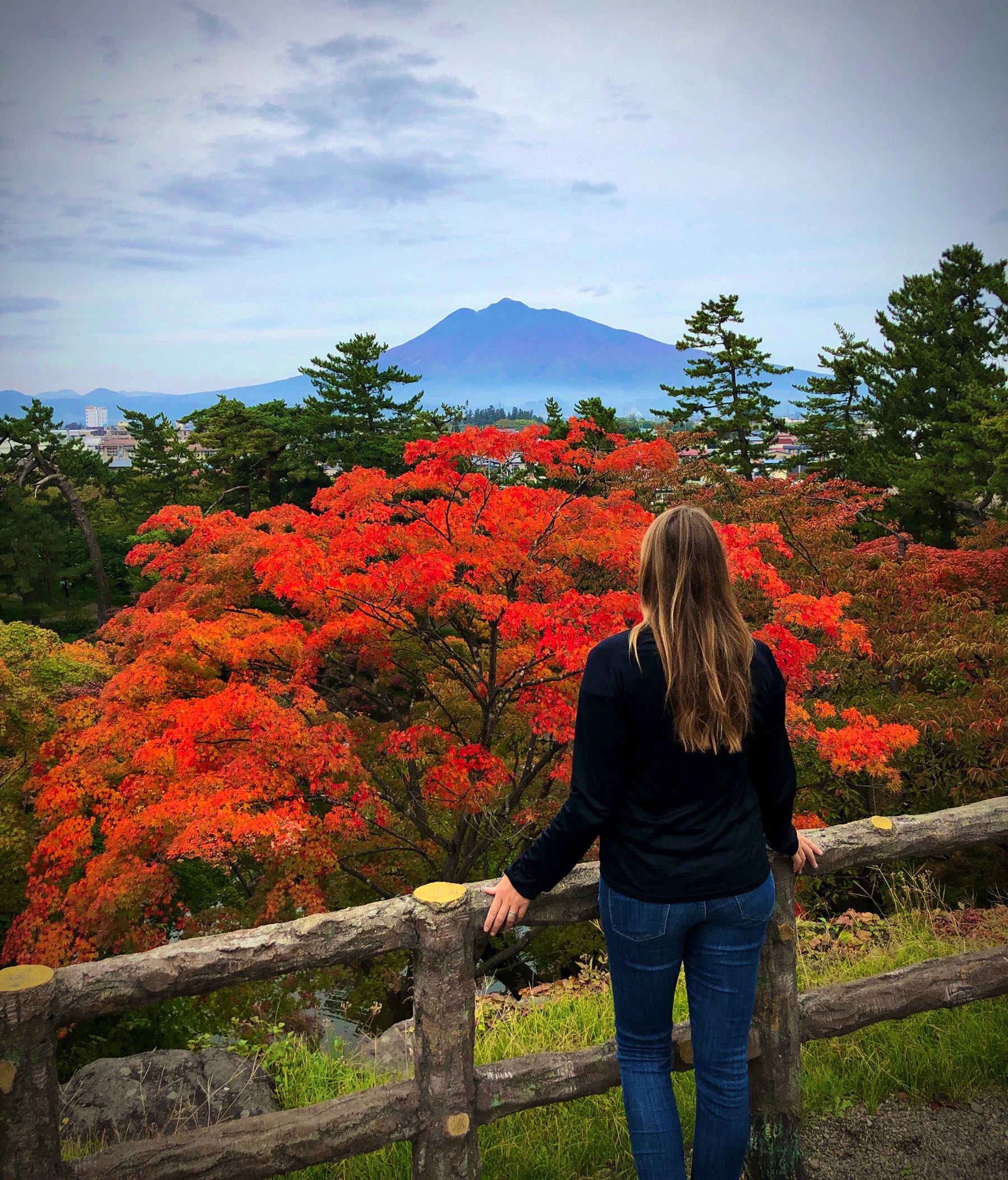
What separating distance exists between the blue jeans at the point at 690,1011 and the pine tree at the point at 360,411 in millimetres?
22953

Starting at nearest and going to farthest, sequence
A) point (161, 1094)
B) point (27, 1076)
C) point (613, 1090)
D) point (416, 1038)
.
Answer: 1. point (27, 1076)
2. point (416, 1038)
3. point (613, 1090)
4. point (161, 1094)

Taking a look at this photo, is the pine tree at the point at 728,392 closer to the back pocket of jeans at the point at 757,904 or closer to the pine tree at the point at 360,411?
the pine tree at the point at 360,411

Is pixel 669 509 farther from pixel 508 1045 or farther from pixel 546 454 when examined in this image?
pixel 546 454

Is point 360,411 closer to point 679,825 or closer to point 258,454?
point 258,454

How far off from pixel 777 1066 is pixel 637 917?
3.64ft

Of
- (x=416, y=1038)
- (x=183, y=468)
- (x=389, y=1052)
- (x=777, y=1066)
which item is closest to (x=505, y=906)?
(x=416, y=1038)

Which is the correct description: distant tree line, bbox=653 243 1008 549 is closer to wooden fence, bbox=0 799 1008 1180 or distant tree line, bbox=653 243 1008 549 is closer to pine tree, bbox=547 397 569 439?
pine tree, bbox=547 397 569 439

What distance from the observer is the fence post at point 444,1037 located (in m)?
2.11

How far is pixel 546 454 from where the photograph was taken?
9625 mm

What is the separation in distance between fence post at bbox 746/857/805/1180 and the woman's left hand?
0.86m

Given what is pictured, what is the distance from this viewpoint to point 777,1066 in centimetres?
246

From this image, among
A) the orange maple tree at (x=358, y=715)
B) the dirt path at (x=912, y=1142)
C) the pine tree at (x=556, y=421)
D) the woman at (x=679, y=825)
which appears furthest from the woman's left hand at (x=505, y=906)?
the pine tree at (x=556, y=421)

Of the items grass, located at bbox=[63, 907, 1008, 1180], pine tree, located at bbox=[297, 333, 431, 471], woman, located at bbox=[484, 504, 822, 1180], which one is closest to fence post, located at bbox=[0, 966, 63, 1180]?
grass, located at bbox=[63, 907, 1008, 1180]

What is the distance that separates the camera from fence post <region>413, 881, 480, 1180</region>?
6.93 feet
